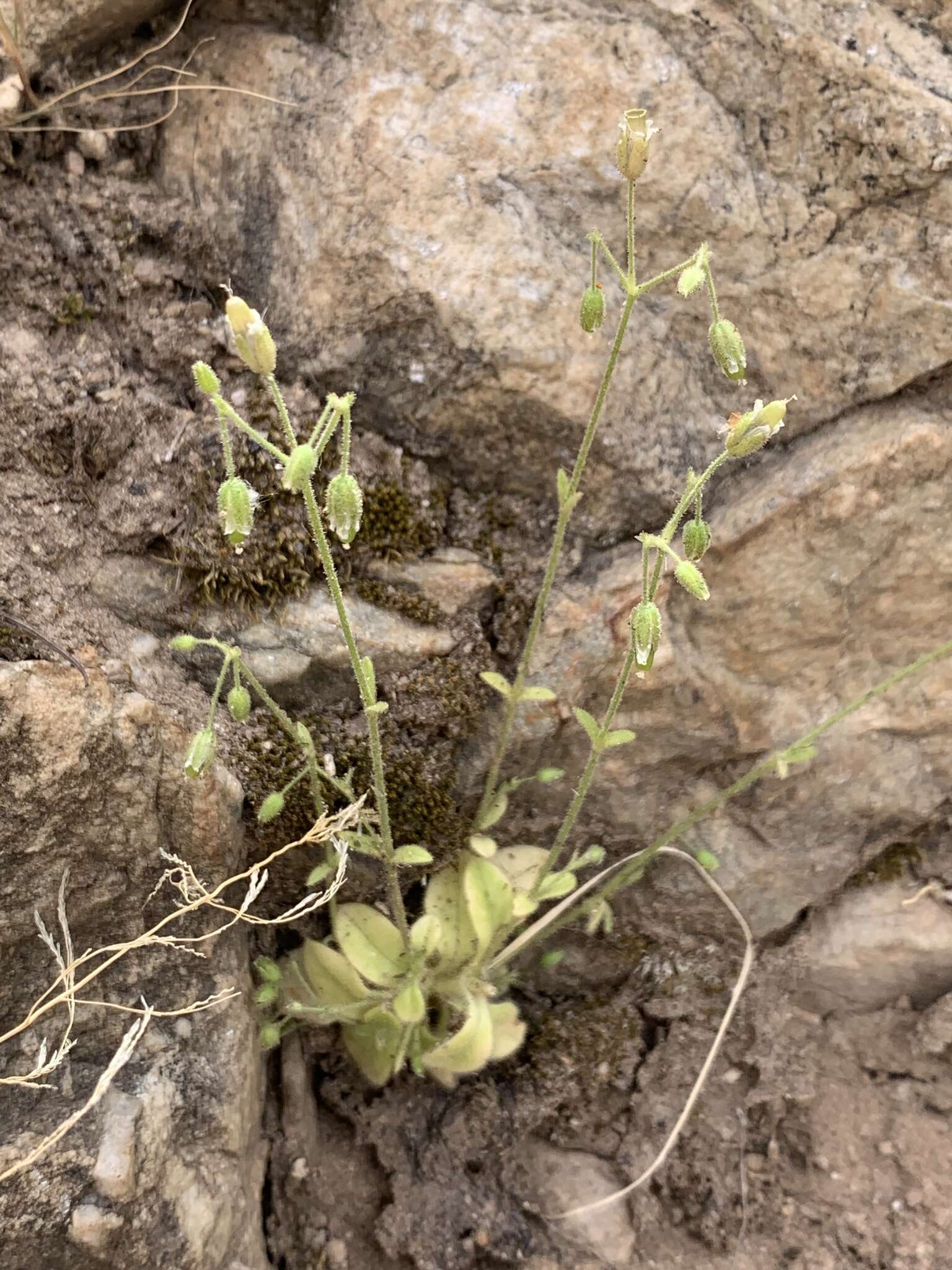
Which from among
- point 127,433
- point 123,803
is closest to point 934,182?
point 127,433

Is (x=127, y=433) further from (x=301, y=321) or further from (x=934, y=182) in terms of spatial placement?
(x=934, y=182)

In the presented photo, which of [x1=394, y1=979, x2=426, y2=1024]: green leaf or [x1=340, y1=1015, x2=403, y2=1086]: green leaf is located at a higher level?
[x1=394, y1=979, x2=426, y2=1024]: green leaf

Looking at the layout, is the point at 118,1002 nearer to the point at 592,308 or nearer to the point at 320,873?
the point at 320,873

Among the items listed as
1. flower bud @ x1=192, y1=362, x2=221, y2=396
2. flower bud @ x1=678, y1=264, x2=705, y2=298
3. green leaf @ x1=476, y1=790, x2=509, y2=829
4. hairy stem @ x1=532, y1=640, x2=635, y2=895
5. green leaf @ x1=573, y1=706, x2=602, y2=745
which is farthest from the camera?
green leaf @ x1=476, y1=790, x2=509, y2=829

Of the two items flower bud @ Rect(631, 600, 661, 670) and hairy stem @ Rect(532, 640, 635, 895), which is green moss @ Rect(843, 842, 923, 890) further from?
flower bud @ Rect(631, 600, 661, 670)

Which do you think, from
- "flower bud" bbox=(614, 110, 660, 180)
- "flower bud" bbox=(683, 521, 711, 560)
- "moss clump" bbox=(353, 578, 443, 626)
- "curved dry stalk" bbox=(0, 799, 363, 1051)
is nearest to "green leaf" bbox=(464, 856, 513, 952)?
"curved dry stalk" bbox=(0, 799, 363, 1051)

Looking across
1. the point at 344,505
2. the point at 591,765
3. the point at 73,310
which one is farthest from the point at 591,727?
the point at 73,310
